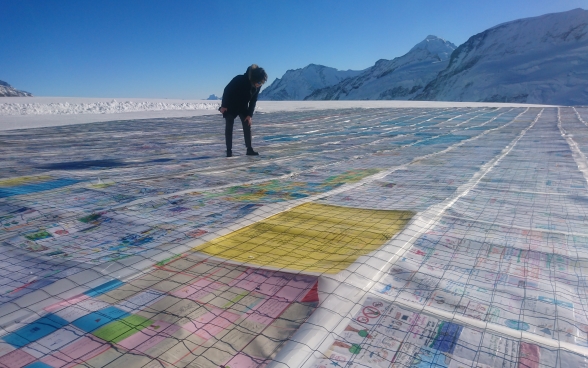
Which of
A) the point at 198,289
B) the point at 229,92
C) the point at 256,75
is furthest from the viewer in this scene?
the point at 229,92

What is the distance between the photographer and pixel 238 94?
12.1 feet

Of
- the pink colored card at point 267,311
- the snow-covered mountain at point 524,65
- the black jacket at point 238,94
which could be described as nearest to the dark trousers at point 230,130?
the black jacket at point 238,94

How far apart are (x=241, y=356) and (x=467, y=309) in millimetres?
575

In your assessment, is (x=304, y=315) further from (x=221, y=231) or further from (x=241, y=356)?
(x=221, y=231)

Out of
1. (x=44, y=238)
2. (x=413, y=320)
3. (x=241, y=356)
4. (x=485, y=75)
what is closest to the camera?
(x=241, y=356)

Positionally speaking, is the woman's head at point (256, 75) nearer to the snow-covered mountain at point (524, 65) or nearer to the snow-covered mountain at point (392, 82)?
the snow-covered mountain at point (524, 65)

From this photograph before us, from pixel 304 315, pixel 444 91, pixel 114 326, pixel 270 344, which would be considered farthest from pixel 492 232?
pixel 444 91

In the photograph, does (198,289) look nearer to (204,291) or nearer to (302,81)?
(204,291)

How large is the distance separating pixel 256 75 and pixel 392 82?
82.6 m

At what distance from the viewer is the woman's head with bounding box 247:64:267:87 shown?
138 inches

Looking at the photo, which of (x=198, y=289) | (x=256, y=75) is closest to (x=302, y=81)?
(x=256, y=75)

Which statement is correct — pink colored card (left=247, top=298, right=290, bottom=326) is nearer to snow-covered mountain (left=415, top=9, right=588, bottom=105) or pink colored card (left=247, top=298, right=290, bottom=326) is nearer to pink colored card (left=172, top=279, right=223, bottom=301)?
pink colored card (left=172, top=279, right=223, bottom=301)

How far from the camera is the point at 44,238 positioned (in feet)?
4.88

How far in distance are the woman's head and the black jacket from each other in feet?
0.32
